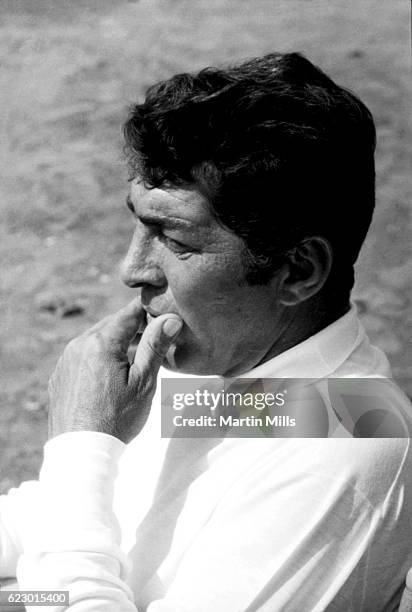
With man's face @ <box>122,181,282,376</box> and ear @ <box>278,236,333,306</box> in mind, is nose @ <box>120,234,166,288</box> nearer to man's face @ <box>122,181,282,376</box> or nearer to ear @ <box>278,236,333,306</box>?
man's face @ <box>122,181,282,376</box>

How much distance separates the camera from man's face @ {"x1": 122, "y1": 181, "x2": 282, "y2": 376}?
7.21 ft

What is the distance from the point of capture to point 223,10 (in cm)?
485

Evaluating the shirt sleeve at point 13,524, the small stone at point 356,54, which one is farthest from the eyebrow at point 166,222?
the small stone at point 356,54

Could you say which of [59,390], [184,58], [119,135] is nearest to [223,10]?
[184,58]

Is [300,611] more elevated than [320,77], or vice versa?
[320,77]

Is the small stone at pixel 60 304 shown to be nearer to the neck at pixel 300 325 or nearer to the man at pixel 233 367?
the man at pixel 233 367

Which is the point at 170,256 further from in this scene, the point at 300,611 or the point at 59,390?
the point at 300,611

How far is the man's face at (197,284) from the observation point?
7.21 ft

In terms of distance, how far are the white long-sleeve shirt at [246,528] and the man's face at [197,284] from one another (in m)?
0.14

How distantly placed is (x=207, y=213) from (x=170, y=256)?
153mm

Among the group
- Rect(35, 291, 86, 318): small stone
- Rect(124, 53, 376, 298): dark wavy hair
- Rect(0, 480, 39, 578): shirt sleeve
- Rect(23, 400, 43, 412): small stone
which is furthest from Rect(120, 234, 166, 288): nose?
Rect(35, 291, 86, 318): small stone

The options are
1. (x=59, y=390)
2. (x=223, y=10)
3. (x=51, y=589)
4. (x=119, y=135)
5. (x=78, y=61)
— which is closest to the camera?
(x=51, y=589)

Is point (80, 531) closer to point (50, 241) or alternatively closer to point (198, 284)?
point (198, 284)

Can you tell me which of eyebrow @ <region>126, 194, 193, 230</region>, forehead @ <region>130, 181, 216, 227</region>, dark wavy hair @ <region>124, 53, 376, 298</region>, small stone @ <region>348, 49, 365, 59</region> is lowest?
eyebrow @ <region>126, 194, 193, 230</region>
